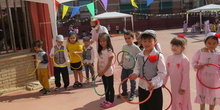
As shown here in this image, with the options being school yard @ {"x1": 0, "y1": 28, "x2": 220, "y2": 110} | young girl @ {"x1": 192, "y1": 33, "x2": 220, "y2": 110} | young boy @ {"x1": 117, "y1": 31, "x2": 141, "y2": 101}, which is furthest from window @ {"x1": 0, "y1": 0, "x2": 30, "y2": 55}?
young girl @ {"x1": 192, "y1": 33, "x2": 220, "y2": 110}

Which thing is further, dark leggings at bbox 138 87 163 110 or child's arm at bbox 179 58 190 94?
child's arm at bbox 179 58 190 94

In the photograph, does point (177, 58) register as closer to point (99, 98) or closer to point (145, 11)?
point (99, 98)

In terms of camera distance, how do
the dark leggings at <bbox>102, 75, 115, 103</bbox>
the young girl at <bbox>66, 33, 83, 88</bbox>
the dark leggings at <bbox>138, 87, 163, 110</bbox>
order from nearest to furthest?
the dark leggings at <bbox>138, 87, 163, 110</bbox> → the dark leggings at <bbox>102, 75, 115, 103</bbox> → the young girl at <bbox>66, 33, 83, 88</bbox>

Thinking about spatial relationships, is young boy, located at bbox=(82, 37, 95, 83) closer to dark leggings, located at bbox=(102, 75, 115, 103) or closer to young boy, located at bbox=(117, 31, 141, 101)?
young boy, located at bbox=(117, 31, 141, 101)

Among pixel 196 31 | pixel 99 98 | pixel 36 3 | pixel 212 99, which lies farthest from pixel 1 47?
pixel 196 31

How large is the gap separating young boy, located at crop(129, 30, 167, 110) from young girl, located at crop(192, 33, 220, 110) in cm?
105

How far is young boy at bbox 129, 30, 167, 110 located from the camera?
9.30 ft

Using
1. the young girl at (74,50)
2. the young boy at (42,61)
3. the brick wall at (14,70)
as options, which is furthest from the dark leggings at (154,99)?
the brick wall at (14,70)

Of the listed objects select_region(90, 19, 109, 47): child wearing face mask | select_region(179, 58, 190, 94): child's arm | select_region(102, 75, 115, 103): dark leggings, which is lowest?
select_region(102, 75, 115, 103): dark leggings

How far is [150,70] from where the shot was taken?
2945 millimetres

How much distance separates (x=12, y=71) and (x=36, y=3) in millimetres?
2146

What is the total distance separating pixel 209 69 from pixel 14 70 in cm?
511

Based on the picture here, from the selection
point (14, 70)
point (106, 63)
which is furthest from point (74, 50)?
point (14, 70)

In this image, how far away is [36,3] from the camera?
20.5ft
